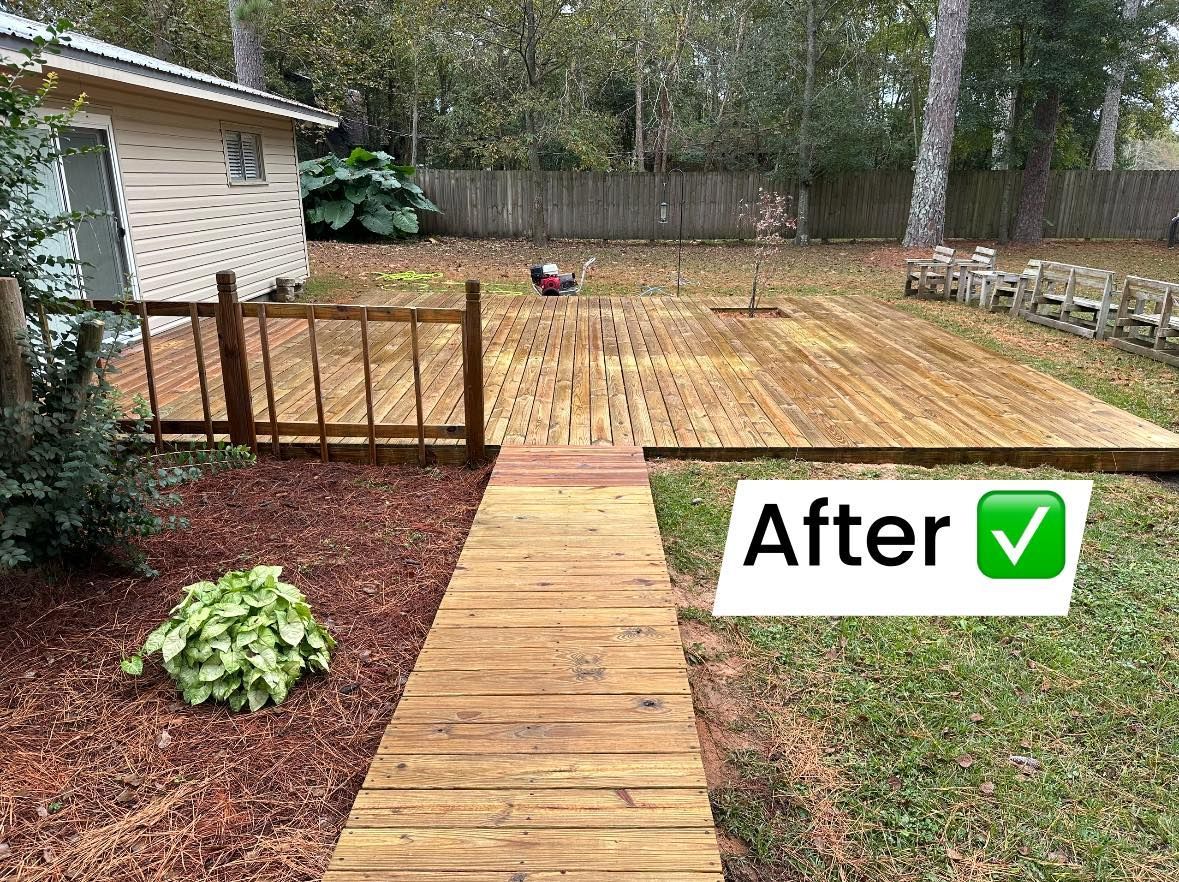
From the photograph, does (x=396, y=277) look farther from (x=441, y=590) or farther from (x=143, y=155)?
(x=441, y=590)

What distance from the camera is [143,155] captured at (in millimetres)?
7133

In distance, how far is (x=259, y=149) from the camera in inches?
381

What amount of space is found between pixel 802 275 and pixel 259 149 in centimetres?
817

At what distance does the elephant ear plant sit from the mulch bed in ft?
0.20

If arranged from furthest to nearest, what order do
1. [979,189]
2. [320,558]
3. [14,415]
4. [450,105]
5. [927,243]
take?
1. [450,105]
2. [979,189]
3. [927,243]
4. [320,558]
5. [14,415]

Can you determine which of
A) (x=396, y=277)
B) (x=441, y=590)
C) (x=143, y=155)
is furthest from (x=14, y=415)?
(x=396, y=277)

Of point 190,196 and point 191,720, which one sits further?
point 190,196

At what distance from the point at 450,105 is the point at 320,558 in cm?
1956

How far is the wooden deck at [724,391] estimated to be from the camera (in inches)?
177

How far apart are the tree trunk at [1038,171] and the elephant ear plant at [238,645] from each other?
17517 millimetres

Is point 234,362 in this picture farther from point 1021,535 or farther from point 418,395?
point 1021,535

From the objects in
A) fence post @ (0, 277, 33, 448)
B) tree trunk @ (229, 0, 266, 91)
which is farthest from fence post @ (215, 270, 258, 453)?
tree trunk @ (229, 0, 266, 91)

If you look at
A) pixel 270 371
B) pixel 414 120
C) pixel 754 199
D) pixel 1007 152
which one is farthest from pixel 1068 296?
pixel 414 120

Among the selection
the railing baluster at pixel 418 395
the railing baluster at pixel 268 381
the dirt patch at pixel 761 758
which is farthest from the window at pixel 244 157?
the dirt patch at pixel 761 758
